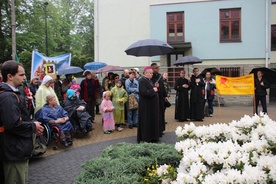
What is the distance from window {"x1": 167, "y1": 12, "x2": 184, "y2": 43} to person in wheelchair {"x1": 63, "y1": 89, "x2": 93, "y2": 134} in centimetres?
1206

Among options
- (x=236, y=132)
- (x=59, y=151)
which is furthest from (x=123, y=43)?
(x=236, y=132)

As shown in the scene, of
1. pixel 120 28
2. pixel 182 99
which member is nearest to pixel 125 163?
pixel 182 99

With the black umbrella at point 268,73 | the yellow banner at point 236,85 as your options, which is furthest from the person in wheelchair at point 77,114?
the black umbrella at point 268,73

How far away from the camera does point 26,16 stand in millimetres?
25516

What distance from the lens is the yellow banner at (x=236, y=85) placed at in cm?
1112

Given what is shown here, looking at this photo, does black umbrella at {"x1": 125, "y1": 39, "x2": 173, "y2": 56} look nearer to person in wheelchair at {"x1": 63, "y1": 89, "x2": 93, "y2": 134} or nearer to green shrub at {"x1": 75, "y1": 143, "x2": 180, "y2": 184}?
person in wheelchair at {"x1": 63, "y1": 89, "x2": 93, "y2": 134}

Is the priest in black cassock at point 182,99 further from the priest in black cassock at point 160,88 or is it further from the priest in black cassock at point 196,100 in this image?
the priest in black cassock at point 160,88

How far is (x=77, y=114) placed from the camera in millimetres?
8195

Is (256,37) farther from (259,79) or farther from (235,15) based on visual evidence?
(259,79)

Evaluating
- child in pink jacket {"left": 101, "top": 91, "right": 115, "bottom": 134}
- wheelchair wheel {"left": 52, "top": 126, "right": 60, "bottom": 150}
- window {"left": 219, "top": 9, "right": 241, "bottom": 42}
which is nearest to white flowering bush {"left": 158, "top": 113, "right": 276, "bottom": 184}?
wheelchair wheel {"left": 52, "top": 126, "right": 60, "bottom": 150}

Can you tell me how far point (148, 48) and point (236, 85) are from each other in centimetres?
436

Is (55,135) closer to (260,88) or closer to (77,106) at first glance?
(77,106)

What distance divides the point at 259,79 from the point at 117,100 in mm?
5532

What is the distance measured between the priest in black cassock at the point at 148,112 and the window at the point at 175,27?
40.7 ft
